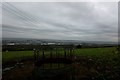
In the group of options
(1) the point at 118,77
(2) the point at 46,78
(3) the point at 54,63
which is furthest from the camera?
(3) the point at 54,63

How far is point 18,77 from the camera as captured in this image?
4.28 meters

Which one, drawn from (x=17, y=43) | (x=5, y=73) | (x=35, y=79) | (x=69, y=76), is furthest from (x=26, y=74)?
(x=17, y=43)

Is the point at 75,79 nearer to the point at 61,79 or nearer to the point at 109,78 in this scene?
the point at 61,79

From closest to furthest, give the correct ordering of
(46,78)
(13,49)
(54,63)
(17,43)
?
1. (46,78)
2. (54,63)
3. (13,49)
4. (17,43)

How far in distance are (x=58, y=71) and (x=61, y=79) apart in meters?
0.49

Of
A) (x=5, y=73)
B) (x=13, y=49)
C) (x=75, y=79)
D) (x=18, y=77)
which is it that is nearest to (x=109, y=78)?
(x=75, y=79)

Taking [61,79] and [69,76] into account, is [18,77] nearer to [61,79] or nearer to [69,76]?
[61,79]

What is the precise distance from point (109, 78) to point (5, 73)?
6.83 m

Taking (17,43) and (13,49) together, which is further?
(17,43)

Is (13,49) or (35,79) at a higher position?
(13,49)

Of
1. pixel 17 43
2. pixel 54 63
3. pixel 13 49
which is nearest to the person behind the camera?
pixel 54 63

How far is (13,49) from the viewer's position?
1102cm

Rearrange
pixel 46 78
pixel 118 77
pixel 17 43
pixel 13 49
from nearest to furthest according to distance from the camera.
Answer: pixel 46 78, pixel 118 77, pixel 13 49, pixel 17 43

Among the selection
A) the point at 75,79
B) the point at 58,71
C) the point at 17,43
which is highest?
the point at 17,43
